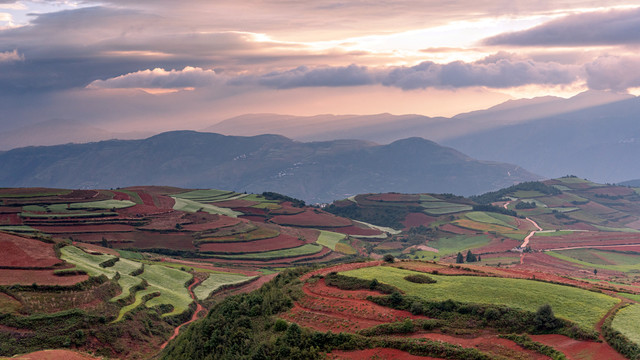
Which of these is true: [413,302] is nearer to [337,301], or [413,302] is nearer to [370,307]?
[370,307]

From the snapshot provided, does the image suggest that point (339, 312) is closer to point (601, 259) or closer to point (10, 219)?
point (10, 219)

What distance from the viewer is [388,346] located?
44219 millimetres

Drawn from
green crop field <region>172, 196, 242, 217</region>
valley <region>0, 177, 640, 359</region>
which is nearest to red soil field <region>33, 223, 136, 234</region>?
valley <region>0, 177, 640, 359</region>

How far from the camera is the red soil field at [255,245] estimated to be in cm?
13912

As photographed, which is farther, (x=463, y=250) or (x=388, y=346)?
(x=463, y=250)

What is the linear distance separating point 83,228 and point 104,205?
901 inches

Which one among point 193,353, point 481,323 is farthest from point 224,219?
point 481,323

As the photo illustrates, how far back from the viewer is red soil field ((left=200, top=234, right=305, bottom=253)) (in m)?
139

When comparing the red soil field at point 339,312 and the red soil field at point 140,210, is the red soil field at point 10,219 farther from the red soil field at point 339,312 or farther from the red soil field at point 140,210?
the red soil field at point 339,312

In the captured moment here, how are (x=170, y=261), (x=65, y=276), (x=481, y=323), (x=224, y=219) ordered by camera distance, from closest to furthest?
(x=481, y=323) → (x=65, y=276) → (x=170, y=261) → (x=224, y=219)

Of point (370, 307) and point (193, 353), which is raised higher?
point (370, 307)

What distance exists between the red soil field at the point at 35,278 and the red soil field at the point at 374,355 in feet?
134

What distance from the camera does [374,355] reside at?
43281 millimetres

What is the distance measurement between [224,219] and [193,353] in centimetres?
11619
